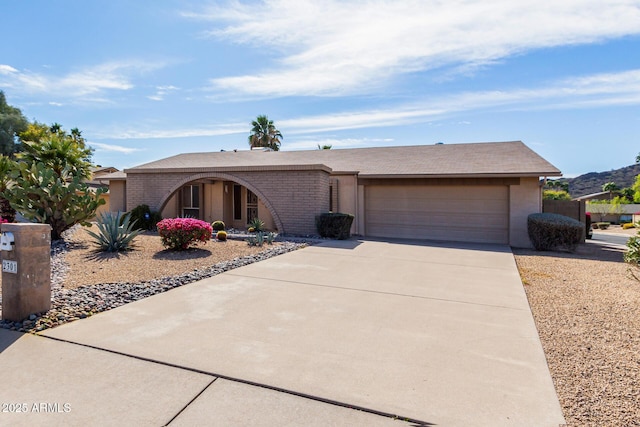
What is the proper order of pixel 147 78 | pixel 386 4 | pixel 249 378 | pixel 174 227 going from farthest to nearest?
pixel 147 78 → pixel 174 227 → pixel 386 4 → pixel 249 378

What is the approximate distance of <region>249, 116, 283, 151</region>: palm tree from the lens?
37000mm

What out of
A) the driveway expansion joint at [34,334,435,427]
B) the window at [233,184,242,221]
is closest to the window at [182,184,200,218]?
the window at [233,184,242,221]

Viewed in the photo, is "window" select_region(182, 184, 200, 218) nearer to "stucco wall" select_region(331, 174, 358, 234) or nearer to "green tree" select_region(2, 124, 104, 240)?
"green tree" select_region(2, 124, 104, 240)

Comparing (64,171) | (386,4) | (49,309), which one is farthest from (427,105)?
(49,309)

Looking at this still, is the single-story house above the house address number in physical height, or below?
above

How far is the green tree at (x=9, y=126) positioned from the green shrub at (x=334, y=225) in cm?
3484

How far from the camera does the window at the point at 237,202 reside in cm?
1866

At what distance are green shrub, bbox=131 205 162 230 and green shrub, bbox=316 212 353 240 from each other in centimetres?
767

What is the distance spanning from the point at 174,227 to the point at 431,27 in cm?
912

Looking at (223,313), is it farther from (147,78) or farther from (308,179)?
(147,78)

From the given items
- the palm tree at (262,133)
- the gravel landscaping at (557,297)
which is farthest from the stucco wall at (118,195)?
the palm tree at (262,133)

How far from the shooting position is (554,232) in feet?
41.0

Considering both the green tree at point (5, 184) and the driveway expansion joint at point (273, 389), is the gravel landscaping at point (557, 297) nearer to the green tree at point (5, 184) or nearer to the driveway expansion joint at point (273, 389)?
the driveway expansion joint at point (273, 389)

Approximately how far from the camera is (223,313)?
5145 millimetres
